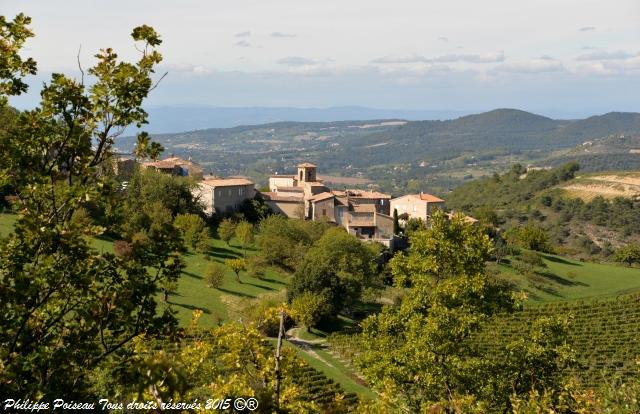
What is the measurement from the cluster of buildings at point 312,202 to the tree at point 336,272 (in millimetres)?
10836

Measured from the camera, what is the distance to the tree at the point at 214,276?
142 feet

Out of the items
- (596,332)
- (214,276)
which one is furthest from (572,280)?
(214,276)

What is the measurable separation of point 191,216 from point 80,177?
4663 cm

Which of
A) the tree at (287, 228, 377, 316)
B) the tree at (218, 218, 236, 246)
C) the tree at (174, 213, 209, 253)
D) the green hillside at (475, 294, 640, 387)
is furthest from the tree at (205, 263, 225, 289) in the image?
the green hillside at (475, 294, 640, 387)

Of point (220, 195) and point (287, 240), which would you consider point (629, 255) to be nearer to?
point (287, 240)

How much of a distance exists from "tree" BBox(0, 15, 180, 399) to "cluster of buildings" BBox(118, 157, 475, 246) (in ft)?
173

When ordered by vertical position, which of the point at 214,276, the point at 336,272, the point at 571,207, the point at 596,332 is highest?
the point at 214,276

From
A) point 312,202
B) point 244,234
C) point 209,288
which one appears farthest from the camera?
point 312,202

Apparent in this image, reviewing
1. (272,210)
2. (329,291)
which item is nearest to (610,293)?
(329,291)

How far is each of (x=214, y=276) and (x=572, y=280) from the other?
119 ft

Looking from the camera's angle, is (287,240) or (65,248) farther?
(287,240)

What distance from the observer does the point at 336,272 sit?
45.9 meters

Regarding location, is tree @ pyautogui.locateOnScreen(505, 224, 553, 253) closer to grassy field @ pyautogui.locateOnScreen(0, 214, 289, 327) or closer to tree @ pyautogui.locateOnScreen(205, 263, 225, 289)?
grassy field @ pyautogui.locateOnScreen(0, 214, 289, 327)

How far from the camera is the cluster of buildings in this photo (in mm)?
62219
